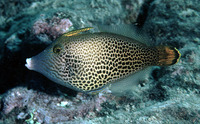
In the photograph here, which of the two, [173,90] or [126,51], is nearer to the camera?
[126,51]

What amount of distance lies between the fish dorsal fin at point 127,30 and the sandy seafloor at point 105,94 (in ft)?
0.21

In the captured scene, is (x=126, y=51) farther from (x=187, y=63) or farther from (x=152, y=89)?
(x=187, y=63)

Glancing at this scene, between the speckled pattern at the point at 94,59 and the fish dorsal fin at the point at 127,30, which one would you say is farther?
the fish dorsal fin at the point at 127,30

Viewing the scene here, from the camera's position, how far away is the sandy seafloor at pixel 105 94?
2.16 m

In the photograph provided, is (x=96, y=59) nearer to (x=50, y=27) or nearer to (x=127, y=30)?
(x=127, y=30)

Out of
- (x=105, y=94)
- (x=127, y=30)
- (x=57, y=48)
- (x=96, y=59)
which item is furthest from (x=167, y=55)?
(x=57, y=48)

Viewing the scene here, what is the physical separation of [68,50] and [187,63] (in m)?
2.29

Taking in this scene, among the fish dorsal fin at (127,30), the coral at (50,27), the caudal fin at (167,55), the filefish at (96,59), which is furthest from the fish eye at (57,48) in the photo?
the caudal fin at (167,55)

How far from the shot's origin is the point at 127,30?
215 cm

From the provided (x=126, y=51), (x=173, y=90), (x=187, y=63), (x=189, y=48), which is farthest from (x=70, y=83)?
(x=189, y=48)

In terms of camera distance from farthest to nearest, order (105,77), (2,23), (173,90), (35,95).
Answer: (2,23), (35,95), (173,90), (105,77)

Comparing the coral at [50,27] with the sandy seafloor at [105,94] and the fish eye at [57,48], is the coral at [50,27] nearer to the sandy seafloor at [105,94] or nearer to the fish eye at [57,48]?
the sandy seafloor at [105,94]

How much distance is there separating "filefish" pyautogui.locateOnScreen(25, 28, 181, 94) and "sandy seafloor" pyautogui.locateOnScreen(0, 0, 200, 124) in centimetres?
31

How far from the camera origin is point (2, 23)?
18.9 ft
